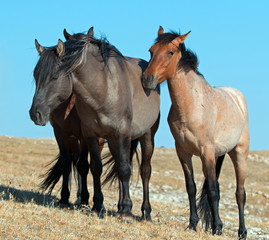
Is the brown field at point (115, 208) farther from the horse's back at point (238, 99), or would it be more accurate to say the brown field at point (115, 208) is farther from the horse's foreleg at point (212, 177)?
the horse's back at point (238, 99)

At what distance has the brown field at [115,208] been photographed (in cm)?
512

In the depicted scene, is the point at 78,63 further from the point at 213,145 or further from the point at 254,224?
the point at 254,224

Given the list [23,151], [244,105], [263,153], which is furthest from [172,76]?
[263,153]

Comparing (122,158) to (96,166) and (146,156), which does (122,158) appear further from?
(146,156)

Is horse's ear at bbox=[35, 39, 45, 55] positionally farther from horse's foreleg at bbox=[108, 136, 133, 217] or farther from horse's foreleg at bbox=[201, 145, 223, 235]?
horse's foreleg at bbox=[201, 145, 223, 235]

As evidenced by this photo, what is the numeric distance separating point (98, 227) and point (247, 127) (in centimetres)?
410

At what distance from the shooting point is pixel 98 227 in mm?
5387

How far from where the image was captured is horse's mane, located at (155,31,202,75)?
22.7 feet

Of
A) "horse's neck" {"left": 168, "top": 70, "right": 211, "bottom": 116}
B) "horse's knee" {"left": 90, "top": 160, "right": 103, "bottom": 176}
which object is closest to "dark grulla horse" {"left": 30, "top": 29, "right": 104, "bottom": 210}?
"horse's knee" {"left": 90, "top": 160, "right": 103, "bottom": 176}

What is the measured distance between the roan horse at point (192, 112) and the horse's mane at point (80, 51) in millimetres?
619

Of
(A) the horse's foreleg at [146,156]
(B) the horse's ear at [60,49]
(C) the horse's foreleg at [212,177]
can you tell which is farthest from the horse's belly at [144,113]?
(B) the horse's ear at [60,49]

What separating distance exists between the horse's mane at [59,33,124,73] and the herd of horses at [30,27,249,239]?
1 centimetres

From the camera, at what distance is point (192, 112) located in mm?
6941

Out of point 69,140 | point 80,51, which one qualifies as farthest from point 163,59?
point 69,140
